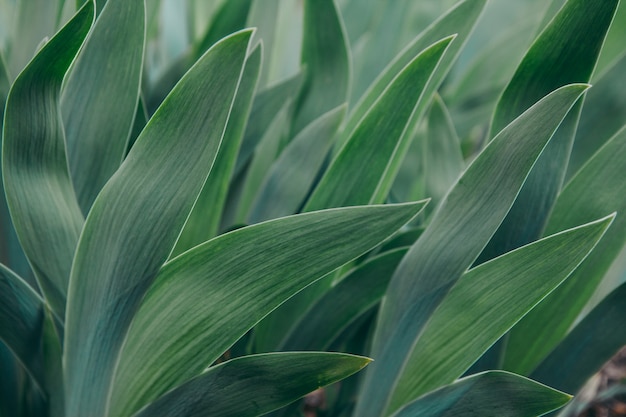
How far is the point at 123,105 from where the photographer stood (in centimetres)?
47

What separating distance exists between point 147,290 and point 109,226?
0.05 meters

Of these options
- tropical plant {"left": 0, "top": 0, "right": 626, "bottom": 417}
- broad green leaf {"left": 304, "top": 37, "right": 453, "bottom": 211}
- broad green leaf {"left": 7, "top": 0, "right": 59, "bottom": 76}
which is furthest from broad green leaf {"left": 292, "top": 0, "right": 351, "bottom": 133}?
broad green leaf {"left": 7, "top": 0, "right": 59, "bottom": 76}

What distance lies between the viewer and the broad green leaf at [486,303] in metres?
0.39

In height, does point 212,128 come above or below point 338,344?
above

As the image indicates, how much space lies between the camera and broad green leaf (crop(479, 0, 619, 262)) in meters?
0.41

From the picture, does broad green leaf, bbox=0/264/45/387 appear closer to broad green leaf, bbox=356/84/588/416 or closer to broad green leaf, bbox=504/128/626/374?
broad green leaf, bbox=356/84/588/416

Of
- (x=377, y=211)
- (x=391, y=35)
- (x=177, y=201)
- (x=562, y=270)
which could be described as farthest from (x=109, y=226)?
(x=391, y=35)

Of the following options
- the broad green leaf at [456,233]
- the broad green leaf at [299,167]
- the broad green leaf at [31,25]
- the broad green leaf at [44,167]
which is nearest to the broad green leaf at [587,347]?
the broad green leaf at [456,233]

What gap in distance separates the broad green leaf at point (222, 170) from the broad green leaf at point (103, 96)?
7cm

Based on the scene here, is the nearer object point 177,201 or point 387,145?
point 177,201

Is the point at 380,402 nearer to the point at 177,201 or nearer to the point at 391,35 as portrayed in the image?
the point at 177,201

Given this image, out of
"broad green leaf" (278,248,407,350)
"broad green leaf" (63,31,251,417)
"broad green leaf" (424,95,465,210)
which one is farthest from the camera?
"broad green leaf" (424,95,465,210)

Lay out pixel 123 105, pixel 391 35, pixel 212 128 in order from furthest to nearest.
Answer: pixel 391 35 < pixel 123 105 < pixel 212 128

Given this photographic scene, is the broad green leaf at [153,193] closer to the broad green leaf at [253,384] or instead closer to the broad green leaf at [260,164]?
the broad green leaf at [253,384]
